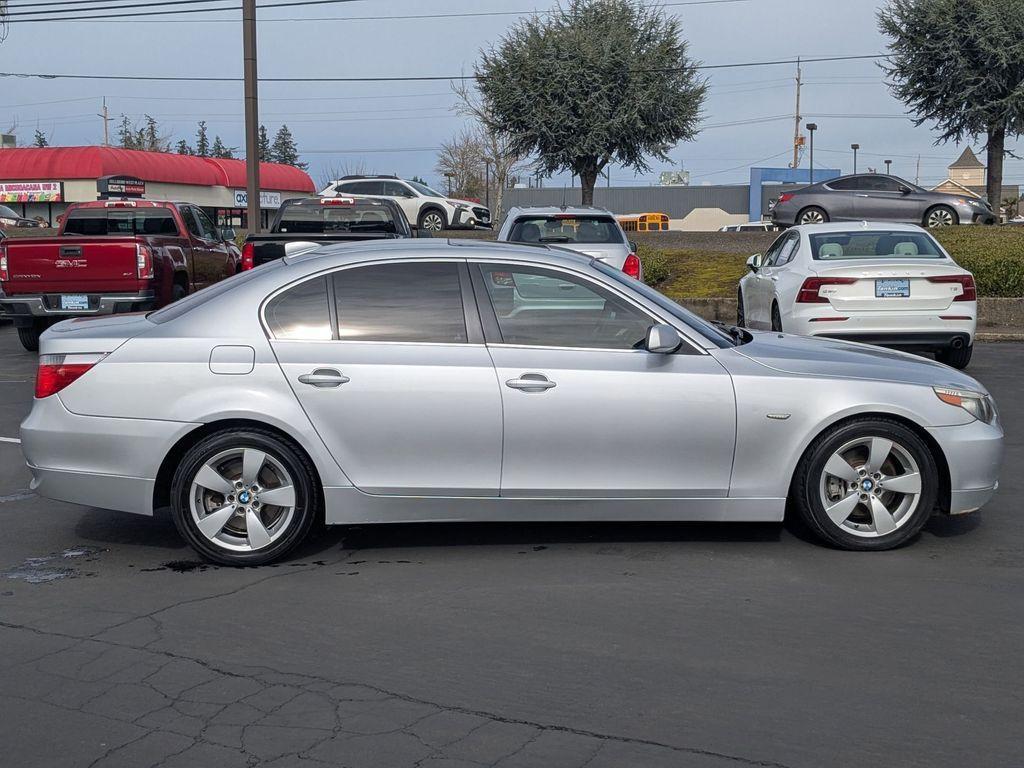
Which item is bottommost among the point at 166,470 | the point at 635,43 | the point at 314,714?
the point at 314,714

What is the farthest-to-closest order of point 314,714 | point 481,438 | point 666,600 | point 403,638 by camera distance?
1. point 481,438
2. point 666,600
3. point 403,638
4. point 314,714

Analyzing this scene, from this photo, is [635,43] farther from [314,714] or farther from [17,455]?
[314,714]

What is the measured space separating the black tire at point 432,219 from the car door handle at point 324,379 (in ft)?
92.7

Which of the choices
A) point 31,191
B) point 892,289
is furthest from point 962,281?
point 31,191

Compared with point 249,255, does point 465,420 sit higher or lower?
lower

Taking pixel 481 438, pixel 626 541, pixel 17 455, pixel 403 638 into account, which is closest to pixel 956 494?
pixel 626 541

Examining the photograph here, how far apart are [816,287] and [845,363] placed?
5.83 meters

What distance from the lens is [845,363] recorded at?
6.38 metres

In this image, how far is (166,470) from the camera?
6.19m

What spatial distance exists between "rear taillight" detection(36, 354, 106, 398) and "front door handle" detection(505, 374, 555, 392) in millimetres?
2058

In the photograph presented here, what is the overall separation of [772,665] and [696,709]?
55cm

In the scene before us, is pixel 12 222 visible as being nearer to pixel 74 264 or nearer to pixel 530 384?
pixel 74 264

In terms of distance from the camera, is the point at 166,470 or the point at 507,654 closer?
the point at 507,654

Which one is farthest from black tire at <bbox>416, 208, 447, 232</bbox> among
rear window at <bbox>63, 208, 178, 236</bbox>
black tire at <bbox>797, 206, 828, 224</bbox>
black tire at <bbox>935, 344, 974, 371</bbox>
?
black tire at <bbox>935, 344, 974, 371</bbox>
